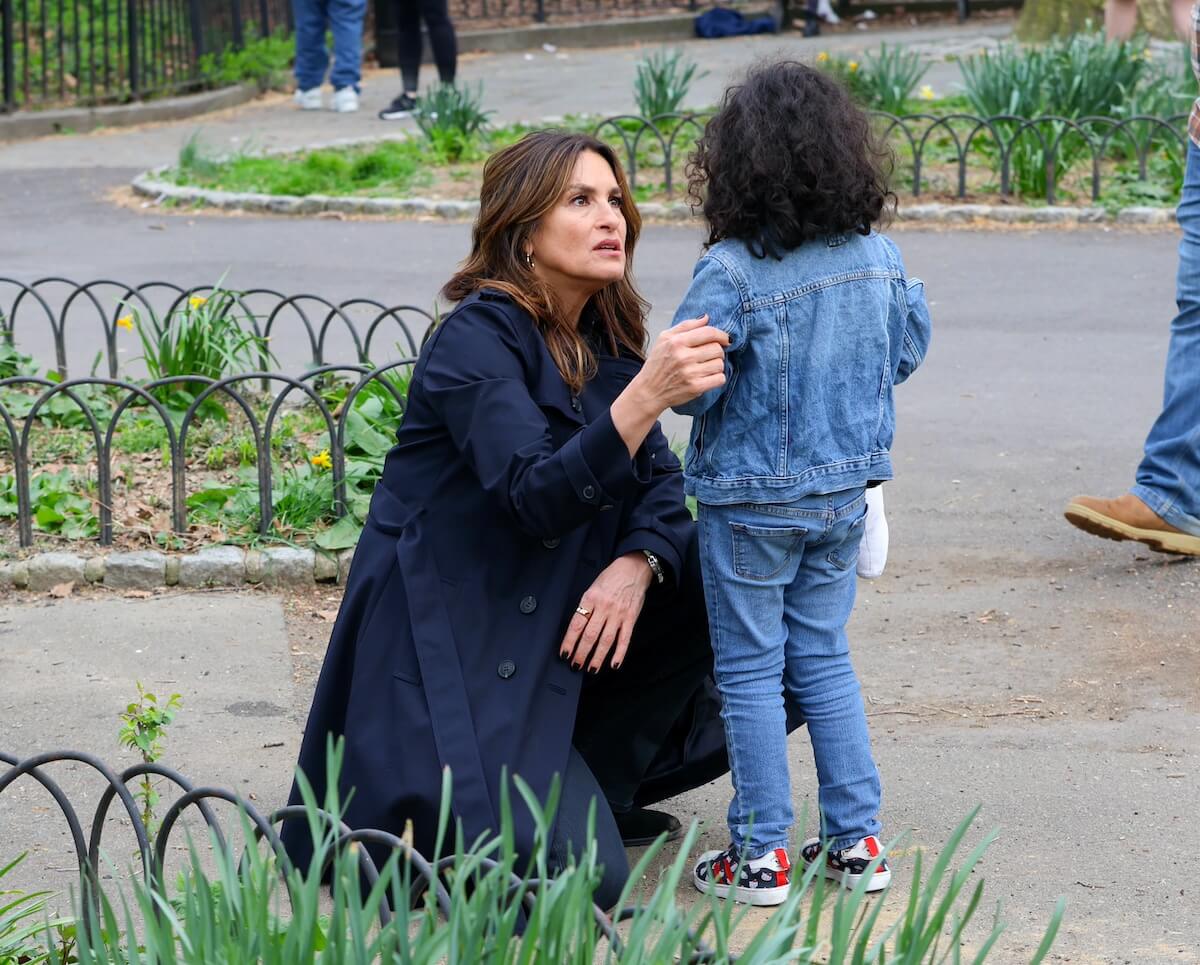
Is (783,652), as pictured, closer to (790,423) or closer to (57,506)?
(790,423)

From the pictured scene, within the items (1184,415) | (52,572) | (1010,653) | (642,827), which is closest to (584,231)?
(642,827)

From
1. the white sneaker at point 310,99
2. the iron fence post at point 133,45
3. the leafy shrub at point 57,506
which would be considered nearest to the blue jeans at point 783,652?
the leafy shrub at point 57,506

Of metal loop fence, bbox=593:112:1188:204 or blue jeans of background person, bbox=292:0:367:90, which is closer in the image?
metal loop fence, bbox=593:112:1188:204

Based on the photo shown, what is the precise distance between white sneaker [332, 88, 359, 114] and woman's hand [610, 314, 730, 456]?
40.5 ft

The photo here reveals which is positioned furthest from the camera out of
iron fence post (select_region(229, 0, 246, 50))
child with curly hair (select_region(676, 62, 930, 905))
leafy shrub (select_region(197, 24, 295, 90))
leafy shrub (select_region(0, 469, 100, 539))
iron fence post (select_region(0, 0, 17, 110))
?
iron fence post (select_region(229, 0, 246, 50))

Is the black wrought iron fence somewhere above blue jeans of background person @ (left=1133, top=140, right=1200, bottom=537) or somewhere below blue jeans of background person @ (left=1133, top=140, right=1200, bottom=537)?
above

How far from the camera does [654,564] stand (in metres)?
3.26

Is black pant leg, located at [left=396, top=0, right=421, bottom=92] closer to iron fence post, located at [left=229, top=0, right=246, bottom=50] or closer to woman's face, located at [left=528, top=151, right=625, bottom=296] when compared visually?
iron fence post, located at [left=229, top=0, right=246, bottom=50]

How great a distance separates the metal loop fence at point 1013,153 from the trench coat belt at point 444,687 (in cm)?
673

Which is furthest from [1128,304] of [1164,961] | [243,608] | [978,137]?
[1164,961]

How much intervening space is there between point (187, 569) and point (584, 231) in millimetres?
2339

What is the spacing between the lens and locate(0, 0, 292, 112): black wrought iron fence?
1448 centimetres

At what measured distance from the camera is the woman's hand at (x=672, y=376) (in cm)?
288

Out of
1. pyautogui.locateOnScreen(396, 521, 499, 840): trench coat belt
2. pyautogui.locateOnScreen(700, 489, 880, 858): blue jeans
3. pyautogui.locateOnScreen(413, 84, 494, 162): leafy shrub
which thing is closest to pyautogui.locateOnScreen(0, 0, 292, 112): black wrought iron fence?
pyautogui.locateOnScreen(413, 84, 494, 162): leafy shrub
